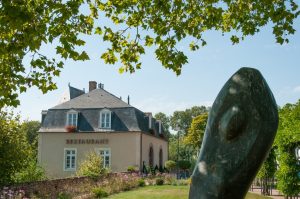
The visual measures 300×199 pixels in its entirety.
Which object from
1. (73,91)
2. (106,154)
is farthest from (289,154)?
(73,91)

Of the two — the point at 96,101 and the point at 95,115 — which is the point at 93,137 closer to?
the point at 95,115

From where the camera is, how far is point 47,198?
14352 millimetres

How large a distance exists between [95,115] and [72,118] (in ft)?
6.63

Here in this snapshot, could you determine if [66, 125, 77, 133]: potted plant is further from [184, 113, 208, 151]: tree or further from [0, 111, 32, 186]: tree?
[184, 113, 208, 151]: tree

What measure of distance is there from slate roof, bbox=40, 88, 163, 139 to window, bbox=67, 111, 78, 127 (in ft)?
0.96

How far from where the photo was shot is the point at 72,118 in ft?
117

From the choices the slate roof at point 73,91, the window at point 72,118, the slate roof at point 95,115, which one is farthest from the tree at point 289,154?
the slate roof at point 73,91

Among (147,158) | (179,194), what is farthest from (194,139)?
(179,194)

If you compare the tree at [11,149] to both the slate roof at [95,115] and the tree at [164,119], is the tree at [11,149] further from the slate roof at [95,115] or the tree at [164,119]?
the tree at [164,119]

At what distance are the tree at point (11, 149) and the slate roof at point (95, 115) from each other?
722 inches

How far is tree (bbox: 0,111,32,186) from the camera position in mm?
14914

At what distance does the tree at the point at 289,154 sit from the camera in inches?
636

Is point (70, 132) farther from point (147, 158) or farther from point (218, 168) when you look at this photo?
point (218, 168)

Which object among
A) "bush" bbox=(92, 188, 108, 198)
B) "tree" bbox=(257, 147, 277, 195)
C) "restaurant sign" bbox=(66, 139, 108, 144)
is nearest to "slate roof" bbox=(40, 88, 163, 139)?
"restaurant sign" bbox=(66, 139, 108, 144)
